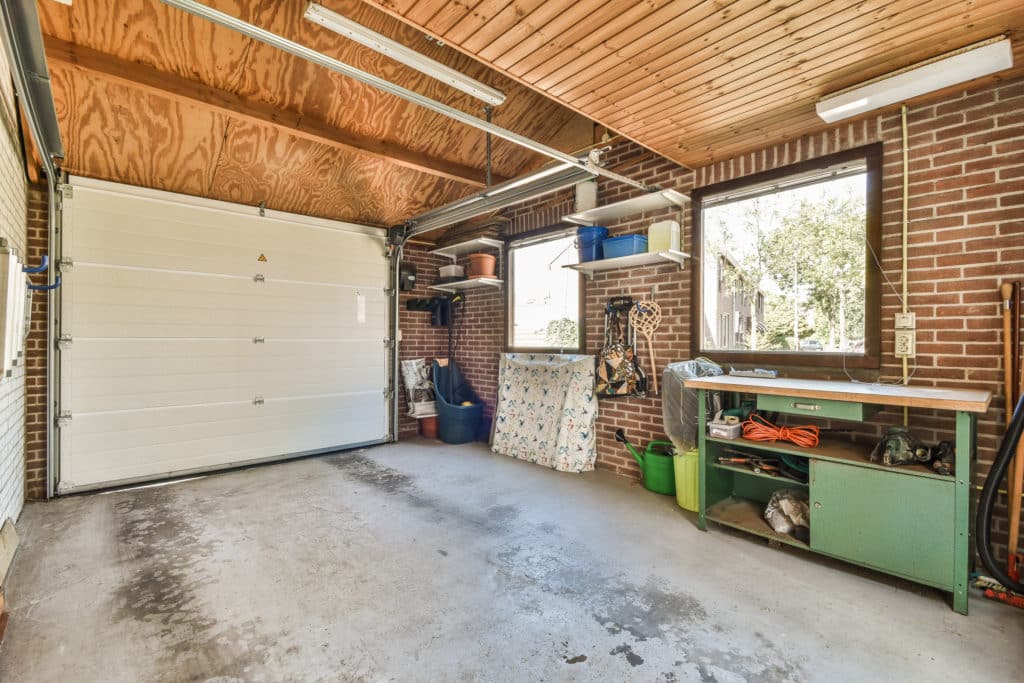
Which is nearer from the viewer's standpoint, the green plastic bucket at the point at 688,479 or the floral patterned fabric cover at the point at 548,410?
the green plastic bucket at the point at 688,479

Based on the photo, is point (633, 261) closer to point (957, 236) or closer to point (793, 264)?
point (793, 264)

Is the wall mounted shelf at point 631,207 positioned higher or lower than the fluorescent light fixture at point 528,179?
lower

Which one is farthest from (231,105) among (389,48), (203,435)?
(203,435)

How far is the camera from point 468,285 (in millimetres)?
6160

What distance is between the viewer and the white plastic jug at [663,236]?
12.8 ft

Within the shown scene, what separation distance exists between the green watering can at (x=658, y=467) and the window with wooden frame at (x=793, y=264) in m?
0.91

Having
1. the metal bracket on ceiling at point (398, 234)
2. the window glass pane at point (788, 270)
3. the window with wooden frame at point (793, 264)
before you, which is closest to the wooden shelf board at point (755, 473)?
the window with wooden frame at point (793, 264)

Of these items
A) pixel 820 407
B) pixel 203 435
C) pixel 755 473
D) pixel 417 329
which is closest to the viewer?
pixel 820 407

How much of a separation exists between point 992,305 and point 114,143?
6189 millimetres

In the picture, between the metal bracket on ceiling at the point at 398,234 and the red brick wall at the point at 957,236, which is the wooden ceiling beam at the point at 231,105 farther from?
the red brick wall at the point at 957,236

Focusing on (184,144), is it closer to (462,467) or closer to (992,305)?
(462,467)

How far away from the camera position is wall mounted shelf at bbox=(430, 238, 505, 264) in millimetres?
5796

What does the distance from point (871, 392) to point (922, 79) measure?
1.69 meters

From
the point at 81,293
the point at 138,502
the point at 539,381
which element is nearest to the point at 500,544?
the point at 539,381
